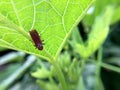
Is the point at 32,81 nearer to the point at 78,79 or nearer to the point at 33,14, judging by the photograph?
the point at 78,79

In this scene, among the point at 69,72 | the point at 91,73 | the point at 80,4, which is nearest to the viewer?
the point at 80,4

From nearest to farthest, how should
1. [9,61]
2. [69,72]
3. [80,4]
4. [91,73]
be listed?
1. [80,4]
2. [69,72]
3. [91,73]
4. [9,61]

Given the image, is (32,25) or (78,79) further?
(78,79)

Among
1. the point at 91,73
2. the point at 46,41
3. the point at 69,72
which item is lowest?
the point at 91,73

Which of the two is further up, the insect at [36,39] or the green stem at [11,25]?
the green stem at [11,25]

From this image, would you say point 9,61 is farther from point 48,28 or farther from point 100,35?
point 48,28

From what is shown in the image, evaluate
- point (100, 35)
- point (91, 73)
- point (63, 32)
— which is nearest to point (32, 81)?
point (91, 73)

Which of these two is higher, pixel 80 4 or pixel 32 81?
pixel 80 4

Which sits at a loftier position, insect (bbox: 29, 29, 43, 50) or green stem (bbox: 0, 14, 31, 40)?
green stem (bbox: 0, 14, 31, 40)
